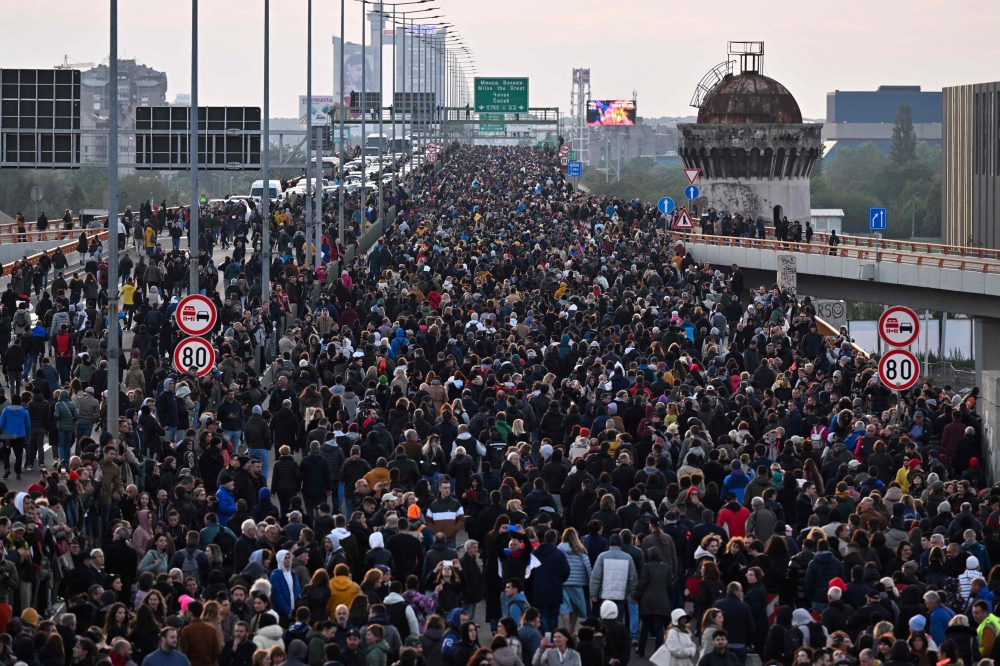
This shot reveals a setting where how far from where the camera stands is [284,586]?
48.3 feet

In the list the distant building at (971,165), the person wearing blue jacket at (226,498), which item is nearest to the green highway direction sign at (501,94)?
the distant building at (971,165)

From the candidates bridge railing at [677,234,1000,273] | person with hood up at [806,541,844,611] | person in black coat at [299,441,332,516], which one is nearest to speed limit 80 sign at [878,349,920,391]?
person with hood up at [806,541,844,611]

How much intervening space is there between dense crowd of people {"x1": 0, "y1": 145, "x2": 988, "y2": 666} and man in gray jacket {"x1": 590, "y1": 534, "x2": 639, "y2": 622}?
26 millimetres

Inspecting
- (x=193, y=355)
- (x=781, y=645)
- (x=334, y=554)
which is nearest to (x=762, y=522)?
(x=781, y=645)

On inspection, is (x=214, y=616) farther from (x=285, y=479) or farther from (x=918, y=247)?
(x=918, y=247)

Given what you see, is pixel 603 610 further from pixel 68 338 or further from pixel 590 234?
pixel 590 234

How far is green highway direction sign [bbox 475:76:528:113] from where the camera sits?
145375 mm

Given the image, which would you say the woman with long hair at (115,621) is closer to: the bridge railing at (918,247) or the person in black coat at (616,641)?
the person in black coat at (616,641)

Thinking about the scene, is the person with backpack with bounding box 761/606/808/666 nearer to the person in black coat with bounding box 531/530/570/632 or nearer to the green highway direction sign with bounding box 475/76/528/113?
the person in black coat with bounding box 531/530/570/632

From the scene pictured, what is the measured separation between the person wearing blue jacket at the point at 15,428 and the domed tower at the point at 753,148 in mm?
60458

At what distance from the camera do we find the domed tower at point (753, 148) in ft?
267

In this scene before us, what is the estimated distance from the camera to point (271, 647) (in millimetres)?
12719

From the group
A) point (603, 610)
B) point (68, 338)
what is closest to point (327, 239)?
point (68, 338)

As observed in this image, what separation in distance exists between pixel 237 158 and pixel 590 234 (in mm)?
10783
